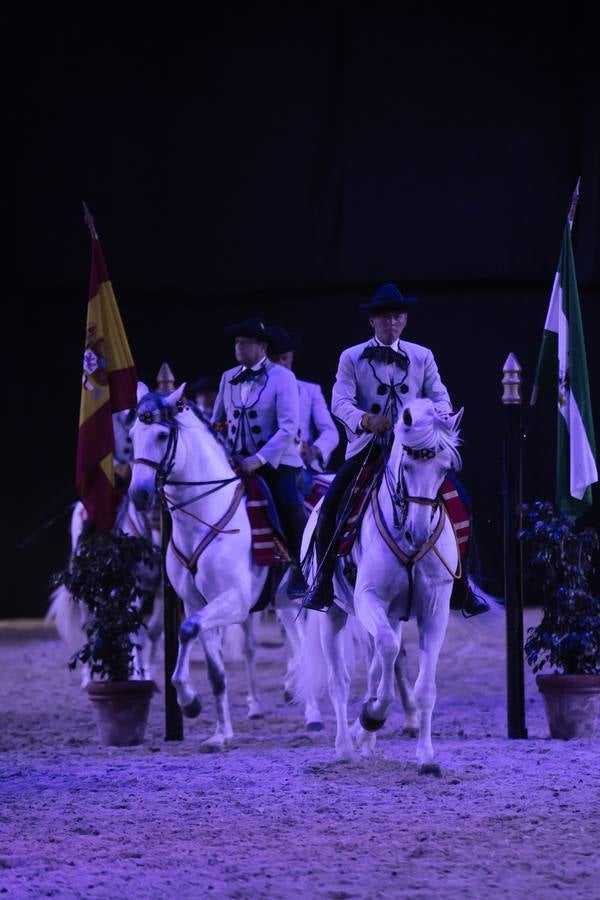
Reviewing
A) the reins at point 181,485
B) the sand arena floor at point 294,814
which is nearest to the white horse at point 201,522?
the reins at point 181,485

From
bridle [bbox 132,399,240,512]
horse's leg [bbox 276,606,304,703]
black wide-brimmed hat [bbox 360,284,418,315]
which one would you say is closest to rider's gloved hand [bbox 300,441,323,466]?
horse's leg [bbox 276,606,304,703]

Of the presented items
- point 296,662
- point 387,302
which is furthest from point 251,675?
point 387,302

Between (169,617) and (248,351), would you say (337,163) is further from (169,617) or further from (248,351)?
(169,617)

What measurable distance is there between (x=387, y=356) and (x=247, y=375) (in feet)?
4.64

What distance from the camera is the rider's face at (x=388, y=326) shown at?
6.32 meters

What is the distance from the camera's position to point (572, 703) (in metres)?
6.91

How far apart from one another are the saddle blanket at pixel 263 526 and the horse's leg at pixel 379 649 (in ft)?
4.53

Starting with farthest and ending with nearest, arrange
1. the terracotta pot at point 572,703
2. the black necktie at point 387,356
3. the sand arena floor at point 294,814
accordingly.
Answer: the terracotta pot at point 572,703 → the black necktie at point 387,356 → the sand arena floor at point 294,814

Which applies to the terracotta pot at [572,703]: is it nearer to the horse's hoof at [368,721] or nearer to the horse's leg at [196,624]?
the horse's hoof at [368,721]

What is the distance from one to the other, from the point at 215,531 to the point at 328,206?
6.69m

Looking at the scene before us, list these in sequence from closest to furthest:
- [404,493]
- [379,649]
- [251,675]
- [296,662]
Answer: [404,493] < [379,649] < [296,662] < [251,675]

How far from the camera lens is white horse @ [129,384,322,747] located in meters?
6.86

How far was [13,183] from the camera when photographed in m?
13.2

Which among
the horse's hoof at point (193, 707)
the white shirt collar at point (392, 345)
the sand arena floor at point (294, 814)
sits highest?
the white shirt collar at point (392, 345)
